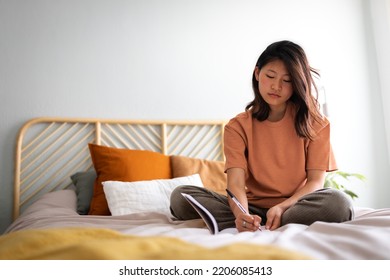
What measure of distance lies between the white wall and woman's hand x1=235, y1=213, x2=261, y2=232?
148 centimetres

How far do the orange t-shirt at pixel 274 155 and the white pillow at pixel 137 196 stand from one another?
47 cm

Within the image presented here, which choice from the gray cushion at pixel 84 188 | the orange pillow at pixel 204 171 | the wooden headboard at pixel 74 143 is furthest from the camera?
the wooden headboard at pixel 74 143

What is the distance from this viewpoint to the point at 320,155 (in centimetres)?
150

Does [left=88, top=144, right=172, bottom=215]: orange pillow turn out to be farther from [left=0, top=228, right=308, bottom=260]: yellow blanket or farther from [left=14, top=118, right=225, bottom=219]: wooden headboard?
[left=0, top=228, right=308, bottom=260]: yellow blanket

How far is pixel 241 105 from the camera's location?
2.75 metres

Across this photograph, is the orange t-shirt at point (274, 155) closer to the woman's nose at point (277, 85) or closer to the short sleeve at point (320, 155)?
the short sleeve at point (320, 155)

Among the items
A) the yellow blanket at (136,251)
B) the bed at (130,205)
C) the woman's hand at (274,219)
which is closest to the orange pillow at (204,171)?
the bed at (130,205)

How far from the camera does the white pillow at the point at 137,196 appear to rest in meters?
1.85

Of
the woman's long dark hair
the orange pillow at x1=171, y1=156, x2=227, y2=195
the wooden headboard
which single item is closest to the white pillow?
the orange pillow at x1=171, y1=156, x2=227, y2=195

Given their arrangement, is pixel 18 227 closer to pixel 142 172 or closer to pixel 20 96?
pixel 142 172

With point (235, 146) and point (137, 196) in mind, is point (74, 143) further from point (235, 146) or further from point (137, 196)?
point (235, 146)

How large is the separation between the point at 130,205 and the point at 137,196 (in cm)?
6

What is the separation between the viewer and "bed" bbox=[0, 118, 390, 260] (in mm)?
741
